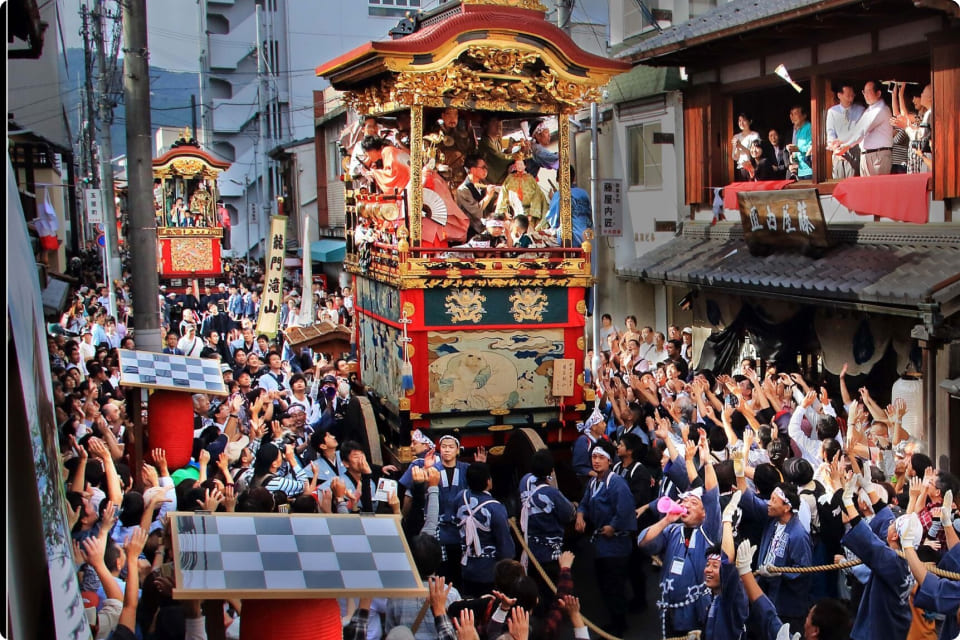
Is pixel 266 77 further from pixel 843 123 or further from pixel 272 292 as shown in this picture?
pixel 843 123

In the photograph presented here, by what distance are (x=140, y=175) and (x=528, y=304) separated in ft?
16.1

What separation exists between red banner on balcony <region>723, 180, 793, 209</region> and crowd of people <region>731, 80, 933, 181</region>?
605mm

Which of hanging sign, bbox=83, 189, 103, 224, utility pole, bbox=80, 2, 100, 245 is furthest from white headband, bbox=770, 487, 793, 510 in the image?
utility pole, bbox=80, 2, 100, 245

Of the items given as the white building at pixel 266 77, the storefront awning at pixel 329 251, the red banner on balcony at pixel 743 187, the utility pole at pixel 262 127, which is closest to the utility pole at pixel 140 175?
the red banner on balcony at pixel 743 187

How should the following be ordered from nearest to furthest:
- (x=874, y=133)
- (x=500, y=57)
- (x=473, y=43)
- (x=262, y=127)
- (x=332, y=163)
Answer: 1. (x=473, y=43)
2. (x=500, y=57)
3. (x=874, y=133)
4. (x=332, y=163)
5. (x=262, y=127)

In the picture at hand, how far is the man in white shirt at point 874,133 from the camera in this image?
448 inches

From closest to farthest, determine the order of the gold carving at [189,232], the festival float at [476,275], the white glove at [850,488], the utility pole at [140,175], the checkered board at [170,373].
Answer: the white glove at [850,488], the checkered board at [170,373], the festival float at [476,275], the utility pole at [140,175], the gold carving at [189,232]

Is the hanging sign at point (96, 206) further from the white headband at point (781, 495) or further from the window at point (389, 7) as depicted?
the window at point (389, 7)

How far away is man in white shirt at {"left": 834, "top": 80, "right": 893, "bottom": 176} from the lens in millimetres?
11383

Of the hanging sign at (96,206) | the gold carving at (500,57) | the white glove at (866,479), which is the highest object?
the gold carving at (500,57)

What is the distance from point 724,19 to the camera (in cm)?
1332

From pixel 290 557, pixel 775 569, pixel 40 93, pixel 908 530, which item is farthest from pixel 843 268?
pixel 40 93

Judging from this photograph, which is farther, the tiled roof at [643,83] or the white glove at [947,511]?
the tiled roof at [643,83]

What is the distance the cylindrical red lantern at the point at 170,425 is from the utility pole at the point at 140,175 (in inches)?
164
